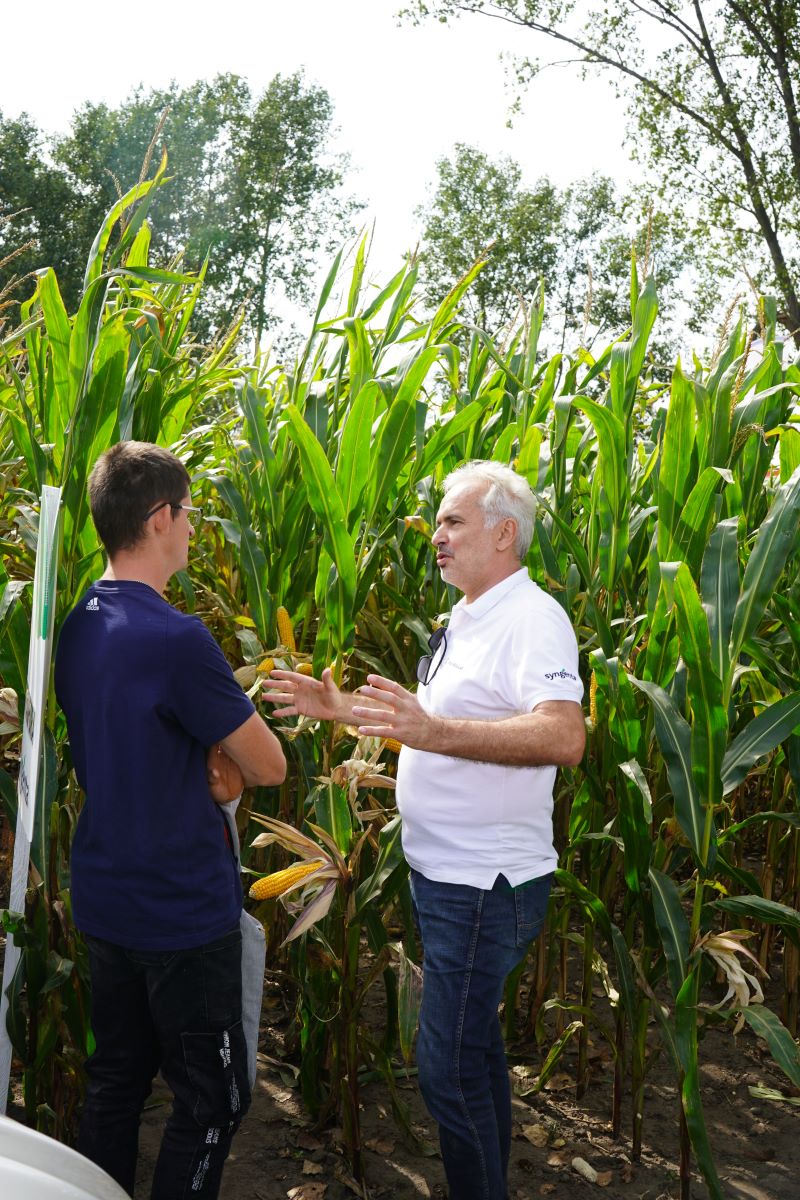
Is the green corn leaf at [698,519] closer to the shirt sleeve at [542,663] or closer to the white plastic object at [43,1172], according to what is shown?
the shirt sleeve at [542,663]

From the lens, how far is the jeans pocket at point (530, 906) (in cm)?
227

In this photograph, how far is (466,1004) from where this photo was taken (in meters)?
2.24

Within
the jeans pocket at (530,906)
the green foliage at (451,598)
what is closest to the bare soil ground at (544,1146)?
the green foliage at (451,598)

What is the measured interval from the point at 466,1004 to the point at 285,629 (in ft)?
3.19

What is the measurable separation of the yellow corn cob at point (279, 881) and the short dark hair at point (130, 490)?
79 centimetres

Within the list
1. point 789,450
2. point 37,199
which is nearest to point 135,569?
point 789,450

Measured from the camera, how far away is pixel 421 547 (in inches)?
132

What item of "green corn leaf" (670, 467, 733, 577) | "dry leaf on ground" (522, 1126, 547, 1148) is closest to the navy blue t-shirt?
"green corn leaf" (670, 467, 733, 577)

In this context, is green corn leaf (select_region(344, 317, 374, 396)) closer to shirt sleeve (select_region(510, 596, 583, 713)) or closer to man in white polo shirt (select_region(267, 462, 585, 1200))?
man in white polo shirt (select_region(267, 462, 585, 1200))

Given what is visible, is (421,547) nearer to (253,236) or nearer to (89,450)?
(89,450)

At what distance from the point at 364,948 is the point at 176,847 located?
2.13m

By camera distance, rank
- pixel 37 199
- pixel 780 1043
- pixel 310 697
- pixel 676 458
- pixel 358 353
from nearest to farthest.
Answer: pixel 310 697
pixel 780 1043
pixel 676 458
pixel 358 353
pixel 37 199

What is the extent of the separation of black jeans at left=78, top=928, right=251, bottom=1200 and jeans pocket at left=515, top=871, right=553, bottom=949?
1.90 feet

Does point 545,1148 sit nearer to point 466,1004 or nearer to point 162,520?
point 466,1004
